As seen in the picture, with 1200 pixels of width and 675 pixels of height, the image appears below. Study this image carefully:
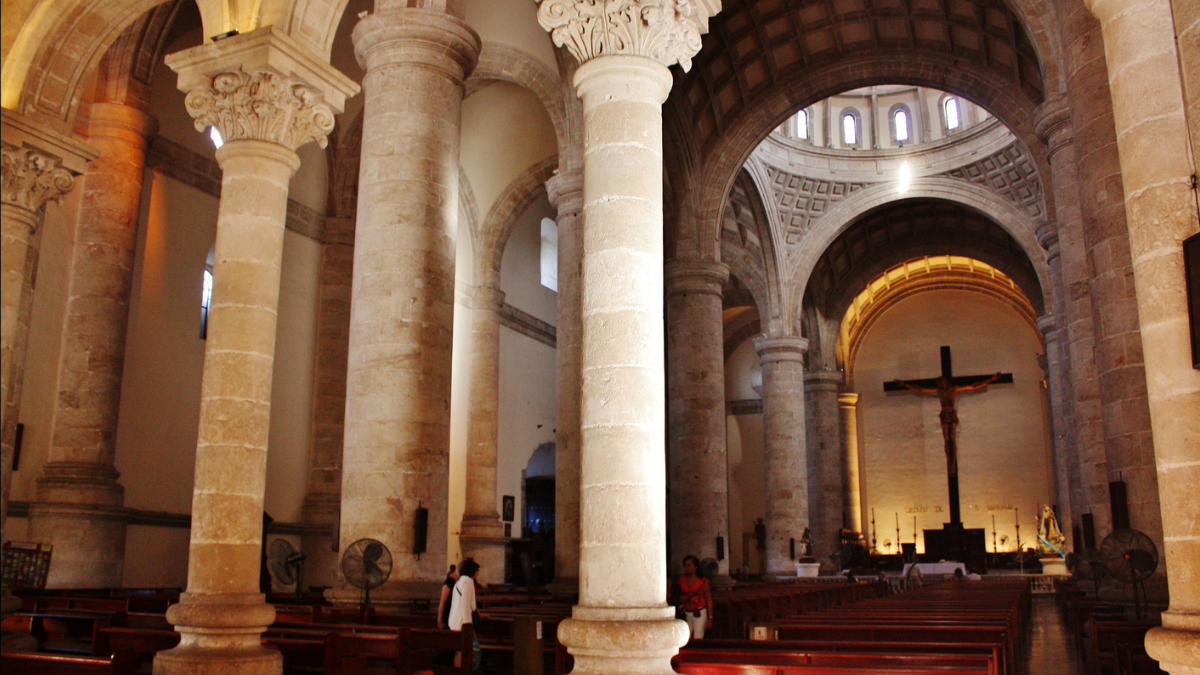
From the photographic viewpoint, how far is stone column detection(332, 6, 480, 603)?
10.3 m

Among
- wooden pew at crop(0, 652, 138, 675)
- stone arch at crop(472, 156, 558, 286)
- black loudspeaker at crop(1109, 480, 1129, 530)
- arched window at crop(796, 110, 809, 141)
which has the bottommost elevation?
wooden pew at crop(0, 652, 138, 675)

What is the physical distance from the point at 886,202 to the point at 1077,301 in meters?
16.2

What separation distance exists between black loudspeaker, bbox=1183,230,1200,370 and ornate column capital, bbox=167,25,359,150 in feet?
22.6

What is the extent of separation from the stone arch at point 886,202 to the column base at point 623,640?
2259cm

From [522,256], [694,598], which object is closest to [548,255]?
[522,256]

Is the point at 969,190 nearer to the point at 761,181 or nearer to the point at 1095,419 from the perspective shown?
the point at 761,181

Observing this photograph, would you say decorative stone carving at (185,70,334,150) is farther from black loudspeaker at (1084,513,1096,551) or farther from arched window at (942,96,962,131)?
arched window at (942,96,962,131)

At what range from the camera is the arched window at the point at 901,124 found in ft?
97.7

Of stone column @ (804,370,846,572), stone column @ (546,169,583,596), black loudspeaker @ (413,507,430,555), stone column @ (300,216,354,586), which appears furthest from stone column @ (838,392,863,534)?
black loudspeaker @ (413,507,430,555)

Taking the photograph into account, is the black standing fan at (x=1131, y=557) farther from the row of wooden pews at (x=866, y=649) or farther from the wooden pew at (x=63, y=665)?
the wooden pew at (x=63, y=665)

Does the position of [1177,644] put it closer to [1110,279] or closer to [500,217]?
[1110,279]

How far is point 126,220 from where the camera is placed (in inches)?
582

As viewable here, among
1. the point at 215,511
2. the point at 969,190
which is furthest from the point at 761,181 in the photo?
the point at 215,511

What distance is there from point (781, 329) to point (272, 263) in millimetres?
20920
